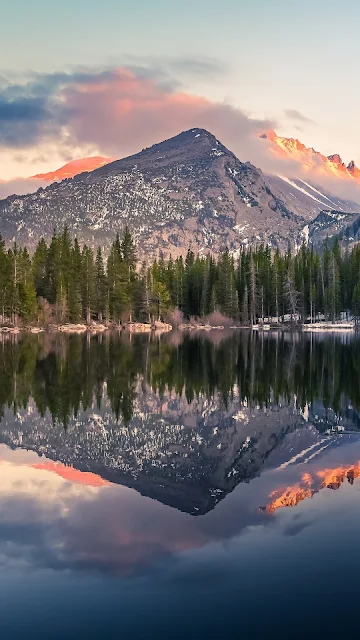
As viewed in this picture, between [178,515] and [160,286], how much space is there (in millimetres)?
123638

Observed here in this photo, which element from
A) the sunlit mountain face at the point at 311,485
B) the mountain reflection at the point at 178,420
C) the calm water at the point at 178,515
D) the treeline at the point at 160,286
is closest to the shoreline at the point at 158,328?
the treeline at the point at 160,286

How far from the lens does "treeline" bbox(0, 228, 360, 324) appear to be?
116m

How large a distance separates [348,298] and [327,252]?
14079 millimetres

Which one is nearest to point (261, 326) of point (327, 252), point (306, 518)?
point (327, 252)

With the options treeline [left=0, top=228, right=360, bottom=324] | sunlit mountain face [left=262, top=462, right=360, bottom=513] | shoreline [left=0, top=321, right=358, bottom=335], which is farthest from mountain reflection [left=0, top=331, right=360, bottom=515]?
treeline [left=0, top=228, right=360, bottom=324]

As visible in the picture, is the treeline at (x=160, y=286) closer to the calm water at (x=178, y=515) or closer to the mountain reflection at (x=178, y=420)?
the mountain reflection at (x=178, y=420)

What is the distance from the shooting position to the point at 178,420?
91.0 feet

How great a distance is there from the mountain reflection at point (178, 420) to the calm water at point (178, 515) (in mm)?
108

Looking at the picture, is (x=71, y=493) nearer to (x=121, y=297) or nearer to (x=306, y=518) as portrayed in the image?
(x=306, y=518)

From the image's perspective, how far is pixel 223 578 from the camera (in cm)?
1137

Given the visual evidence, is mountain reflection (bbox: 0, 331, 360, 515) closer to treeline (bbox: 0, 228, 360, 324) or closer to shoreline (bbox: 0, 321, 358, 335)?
shoreline (bbox: 0, 321, 358, 335)

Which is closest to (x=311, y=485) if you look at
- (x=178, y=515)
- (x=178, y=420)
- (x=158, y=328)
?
(x=178, y=515)

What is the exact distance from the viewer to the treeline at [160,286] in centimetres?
11569

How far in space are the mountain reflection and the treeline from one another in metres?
66.5
